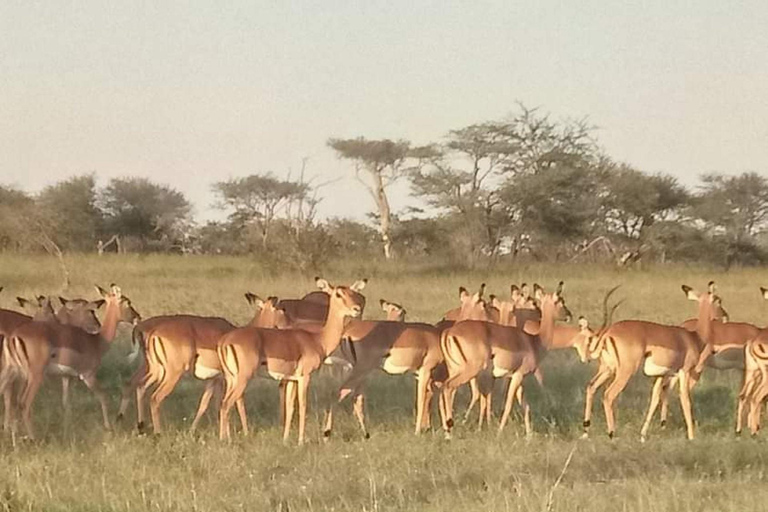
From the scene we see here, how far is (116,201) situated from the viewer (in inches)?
1769

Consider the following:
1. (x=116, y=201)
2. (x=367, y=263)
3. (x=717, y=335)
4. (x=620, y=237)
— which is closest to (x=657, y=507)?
(x=717, y=335)

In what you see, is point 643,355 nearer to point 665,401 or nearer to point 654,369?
point 654,369

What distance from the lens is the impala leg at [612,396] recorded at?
9.99 m

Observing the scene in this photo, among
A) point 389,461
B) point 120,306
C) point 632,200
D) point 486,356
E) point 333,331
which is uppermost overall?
point 632,200

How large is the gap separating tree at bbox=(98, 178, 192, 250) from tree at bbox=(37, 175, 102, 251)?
740 millimetres

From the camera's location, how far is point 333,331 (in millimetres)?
10359

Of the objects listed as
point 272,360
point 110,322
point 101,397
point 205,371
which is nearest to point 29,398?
point 101,397

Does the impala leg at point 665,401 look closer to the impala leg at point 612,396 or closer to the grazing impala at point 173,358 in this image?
the impala leg at point 612,396

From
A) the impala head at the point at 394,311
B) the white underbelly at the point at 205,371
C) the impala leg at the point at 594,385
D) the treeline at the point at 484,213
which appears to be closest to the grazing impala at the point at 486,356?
the impala leg at the point at 594,385

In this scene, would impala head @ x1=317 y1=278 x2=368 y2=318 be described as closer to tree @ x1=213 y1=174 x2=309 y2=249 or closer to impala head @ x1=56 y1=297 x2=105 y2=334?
impala head @ x1=56 y1=297 x2=105 y2=334

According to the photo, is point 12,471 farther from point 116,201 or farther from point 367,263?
point 116,201

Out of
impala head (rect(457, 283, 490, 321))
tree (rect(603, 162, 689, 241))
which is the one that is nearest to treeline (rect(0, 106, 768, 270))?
tree (rect(603, 162, 689, 241))

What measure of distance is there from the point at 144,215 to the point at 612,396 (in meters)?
36.3

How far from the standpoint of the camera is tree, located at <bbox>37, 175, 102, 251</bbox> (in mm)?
41312
